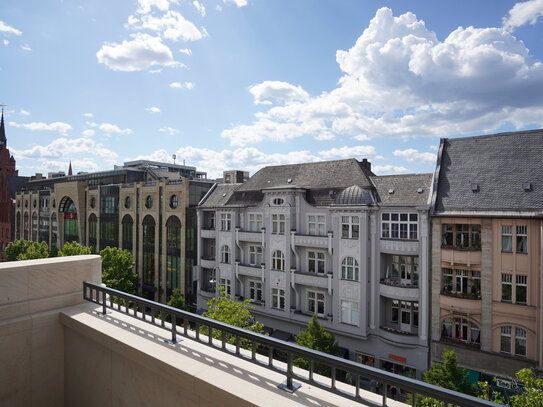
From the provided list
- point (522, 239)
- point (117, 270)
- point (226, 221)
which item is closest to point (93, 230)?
point (117, 270)

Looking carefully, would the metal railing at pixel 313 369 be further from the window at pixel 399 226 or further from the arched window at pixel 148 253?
the arched window at pixel 148 253

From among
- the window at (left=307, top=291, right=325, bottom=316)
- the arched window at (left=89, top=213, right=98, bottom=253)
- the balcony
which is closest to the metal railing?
the balcony

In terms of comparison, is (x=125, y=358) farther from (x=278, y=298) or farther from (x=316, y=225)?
(x=278, y=298)

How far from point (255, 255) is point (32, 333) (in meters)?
23.3

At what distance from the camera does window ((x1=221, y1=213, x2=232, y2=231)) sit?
2983cm

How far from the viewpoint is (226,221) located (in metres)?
30.0

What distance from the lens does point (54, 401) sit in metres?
5.50

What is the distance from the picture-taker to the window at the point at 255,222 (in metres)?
28.1

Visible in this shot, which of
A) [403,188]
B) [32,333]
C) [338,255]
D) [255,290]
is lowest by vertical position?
[255,290]

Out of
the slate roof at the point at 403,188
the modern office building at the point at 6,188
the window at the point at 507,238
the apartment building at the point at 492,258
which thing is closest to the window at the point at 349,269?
the slate roof at the point at 403,188

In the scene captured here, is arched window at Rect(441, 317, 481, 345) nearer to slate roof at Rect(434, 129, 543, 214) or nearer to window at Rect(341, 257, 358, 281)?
window at Rect(341, 257, 358, 281)

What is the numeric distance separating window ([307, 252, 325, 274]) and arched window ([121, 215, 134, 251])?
23684 mm

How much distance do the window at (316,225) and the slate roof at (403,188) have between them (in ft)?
14.6

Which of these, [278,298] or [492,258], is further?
[278,298]
